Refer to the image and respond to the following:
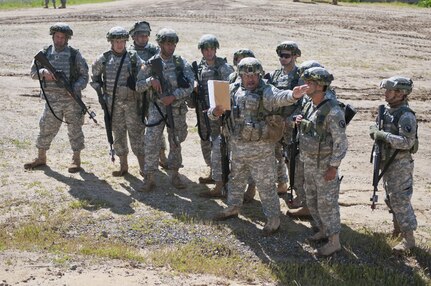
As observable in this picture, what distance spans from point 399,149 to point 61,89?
4.97 m

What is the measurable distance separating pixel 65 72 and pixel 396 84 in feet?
15.6

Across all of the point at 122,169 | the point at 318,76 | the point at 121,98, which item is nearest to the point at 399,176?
the point at 318,76

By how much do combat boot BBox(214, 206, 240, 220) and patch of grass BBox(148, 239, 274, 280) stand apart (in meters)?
0.52

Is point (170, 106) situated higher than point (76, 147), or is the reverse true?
point (170, 106)

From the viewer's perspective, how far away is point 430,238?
769 cm

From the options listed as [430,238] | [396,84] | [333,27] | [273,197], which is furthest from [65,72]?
[333,27]

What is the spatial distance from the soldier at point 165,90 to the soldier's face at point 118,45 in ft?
1.74

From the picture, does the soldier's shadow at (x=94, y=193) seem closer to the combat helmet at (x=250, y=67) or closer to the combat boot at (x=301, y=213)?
the combat boot at (x=301, y=213)

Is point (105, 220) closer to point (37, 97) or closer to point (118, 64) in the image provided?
point (118, 64)

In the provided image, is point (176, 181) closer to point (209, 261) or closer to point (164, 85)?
point (164, 85)

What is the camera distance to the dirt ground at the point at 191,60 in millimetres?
7427

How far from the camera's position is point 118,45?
858cm

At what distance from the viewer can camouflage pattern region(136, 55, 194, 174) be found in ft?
27.1

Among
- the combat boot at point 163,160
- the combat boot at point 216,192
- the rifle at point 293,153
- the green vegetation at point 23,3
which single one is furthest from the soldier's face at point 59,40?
the green vegetation at point 23,3
